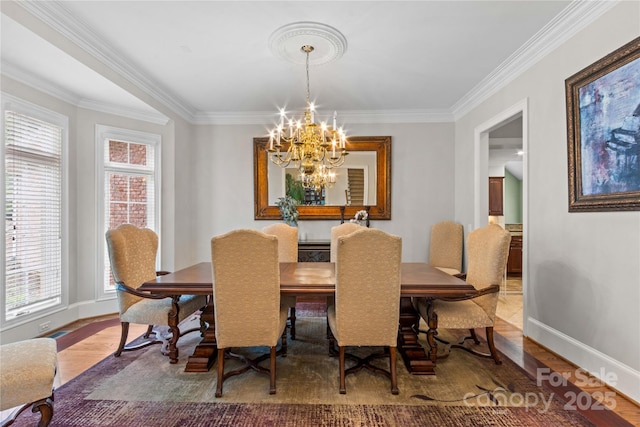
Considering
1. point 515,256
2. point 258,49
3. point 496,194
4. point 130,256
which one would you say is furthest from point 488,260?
point 496,194

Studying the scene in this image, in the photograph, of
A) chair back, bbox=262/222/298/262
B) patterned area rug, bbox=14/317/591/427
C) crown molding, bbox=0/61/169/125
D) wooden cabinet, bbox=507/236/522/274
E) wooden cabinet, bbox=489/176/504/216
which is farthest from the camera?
wooden cabinet, bbox=489/176/504/216

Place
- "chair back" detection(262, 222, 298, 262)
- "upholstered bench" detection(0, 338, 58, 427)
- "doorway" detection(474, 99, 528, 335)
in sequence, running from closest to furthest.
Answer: "upholstered bench" detection(0, 338, 58, 427) < "doorway" detection(474, 99, 528, 335) < "chair back" detection(262, 222, 298, 262)

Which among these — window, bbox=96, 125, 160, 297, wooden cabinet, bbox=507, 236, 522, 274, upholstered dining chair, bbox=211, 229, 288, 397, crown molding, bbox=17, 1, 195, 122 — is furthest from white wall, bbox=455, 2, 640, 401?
window, bbox=96, 125, 160, 297

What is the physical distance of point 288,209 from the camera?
450 cm

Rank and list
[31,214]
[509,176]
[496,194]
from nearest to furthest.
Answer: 1. [31,214]
2. [496,194]
3. [509,176]

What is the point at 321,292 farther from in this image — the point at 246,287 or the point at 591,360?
the point at 591,360

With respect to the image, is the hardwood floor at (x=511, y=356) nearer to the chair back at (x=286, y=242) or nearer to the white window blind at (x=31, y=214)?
the white window blind at (x=31, y=214)

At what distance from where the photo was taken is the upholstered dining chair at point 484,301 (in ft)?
7.66

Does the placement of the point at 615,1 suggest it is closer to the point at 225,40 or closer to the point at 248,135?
the point at 225,40

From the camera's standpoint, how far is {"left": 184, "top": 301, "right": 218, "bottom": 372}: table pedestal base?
2.38 m

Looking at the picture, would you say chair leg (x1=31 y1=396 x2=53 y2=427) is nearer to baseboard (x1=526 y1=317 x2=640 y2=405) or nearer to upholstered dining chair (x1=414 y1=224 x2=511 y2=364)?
upholstered dining chair (x1=414 y1=224 x2=511 y2=364)

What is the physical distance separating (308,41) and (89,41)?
188 cm

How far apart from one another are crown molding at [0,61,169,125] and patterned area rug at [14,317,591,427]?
8.86ft

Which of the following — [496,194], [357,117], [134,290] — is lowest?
[134,290]
